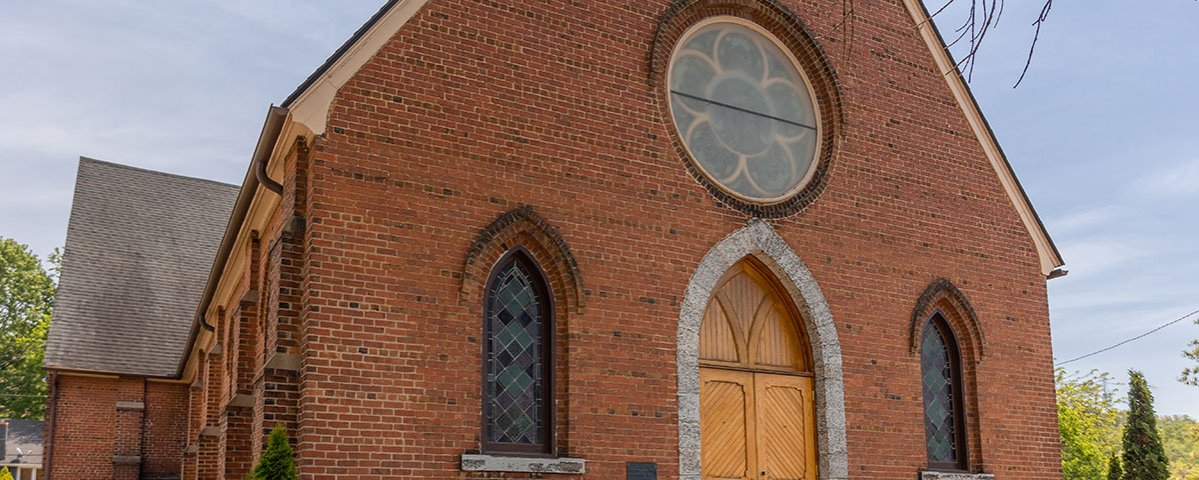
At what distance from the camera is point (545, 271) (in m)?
10.8

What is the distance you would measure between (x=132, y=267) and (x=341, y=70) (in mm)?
19787

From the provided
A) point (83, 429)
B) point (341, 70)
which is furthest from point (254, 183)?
point (83, 429)

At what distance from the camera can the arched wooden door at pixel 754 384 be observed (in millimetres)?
11828

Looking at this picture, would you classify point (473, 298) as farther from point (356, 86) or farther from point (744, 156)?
point (744, 156)

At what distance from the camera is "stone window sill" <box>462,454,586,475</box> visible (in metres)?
9.74

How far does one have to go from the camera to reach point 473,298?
10.2 meters

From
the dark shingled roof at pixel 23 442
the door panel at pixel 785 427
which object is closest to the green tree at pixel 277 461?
the door panel at pixel 785 427

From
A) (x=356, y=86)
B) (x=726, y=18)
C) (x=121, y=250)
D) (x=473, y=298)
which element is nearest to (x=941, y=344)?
(x=726, y=18)

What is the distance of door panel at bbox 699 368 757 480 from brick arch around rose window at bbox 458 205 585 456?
181 cm

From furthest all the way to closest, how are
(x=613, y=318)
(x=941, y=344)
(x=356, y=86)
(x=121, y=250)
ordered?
(x=121, y=250) < (x=941, y=344) < (x=613, y=318) < (x=356, y=86)

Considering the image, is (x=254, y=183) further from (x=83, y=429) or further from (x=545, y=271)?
(x=83, y=429)

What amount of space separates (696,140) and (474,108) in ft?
9.34

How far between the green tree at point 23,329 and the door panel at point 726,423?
3932 cm

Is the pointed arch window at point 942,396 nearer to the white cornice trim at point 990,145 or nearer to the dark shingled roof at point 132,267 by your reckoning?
the white cornice trim at point 990,145
